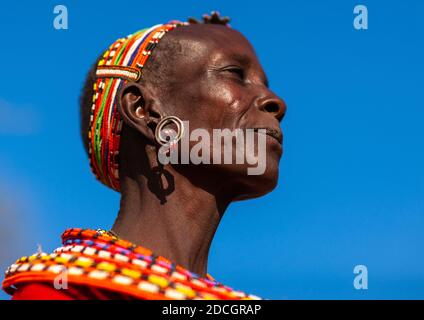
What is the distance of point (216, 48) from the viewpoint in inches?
274

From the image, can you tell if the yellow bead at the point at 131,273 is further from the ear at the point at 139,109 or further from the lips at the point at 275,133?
the lips at the point at 275,133

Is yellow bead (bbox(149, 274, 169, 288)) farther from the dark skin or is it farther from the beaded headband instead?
the beaded headband

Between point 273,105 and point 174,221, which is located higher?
point 273,105

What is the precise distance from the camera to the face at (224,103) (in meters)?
6.65

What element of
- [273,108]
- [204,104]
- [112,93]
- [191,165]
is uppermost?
[112,93]

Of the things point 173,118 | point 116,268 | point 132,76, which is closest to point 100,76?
point 132,76

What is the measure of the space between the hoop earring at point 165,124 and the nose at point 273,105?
2.04 ft

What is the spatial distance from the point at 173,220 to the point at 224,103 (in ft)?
3.02

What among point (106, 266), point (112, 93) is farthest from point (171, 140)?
point (106, 266)

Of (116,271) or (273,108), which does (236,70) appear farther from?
(116,271)

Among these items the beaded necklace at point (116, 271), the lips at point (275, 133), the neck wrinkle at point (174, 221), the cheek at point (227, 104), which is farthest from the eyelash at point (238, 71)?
the beaded necklace at point (116, 271)

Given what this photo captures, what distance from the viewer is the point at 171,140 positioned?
21.8ft

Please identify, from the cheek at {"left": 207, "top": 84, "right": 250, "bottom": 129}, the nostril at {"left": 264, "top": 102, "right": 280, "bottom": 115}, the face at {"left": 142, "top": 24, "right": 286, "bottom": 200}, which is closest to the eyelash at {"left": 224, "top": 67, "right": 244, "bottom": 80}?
the face at {"left": 142, "top": 24, "right": 286, "bottom": 200}
